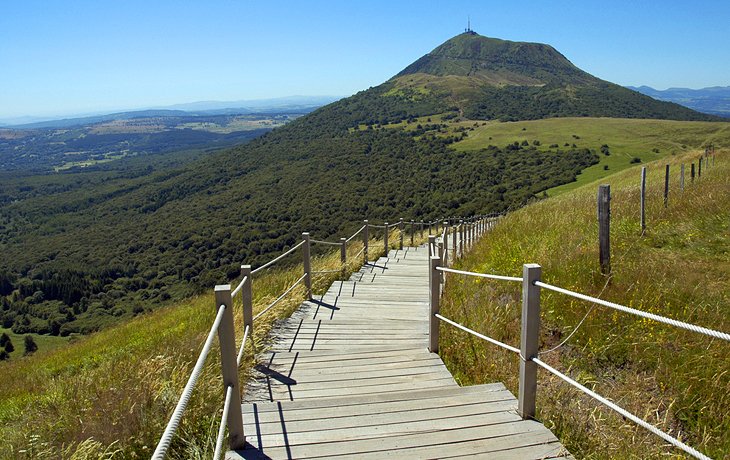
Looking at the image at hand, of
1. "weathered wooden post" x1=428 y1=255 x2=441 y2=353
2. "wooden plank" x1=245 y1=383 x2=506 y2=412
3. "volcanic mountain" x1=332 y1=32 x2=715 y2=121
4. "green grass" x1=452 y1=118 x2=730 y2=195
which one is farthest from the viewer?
"volcanic mountain" x1=332 y1=32 x2=715 y2=121

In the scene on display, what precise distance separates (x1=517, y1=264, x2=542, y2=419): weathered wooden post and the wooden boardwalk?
12 centimetres

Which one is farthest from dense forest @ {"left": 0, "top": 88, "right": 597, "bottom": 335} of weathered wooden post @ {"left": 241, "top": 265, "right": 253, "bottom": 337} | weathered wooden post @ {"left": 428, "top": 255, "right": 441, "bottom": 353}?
weathered wooden post @ {"left": 241, "top": 265, "right": 253, "bottom": 337}

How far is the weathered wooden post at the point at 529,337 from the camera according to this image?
3135mm

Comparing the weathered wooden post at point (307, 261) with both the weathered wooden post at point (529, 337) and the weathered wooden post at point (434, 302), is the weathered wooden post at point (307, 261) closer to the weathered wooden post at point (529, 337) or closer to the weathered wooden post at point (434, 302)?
the weathered wooden post at point (434, 302)

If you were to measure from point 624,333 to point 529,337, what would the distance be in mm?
1643

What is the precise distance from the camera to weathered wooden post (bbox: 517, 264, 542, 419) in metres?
3.13

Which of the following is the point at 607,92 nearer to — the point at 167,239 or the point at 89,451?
the point at 167,239

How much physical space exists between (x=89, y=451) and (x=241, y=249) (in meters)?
73.5

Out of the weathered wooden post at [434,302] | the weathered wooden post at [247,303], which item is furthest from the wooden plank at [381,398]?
the weathered wooden post at [247,303]

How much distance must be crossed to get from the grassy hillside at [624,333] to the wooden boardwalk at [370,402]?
0.35 meters

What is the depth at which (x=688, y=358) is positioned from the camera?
3615 mm

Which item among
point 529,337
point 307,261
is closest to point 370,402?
point 529,337

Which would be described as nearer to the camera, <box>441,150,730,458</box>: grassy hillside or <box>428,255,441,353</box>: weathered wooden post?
<box>441,150,730,458</box>: grassy hillside

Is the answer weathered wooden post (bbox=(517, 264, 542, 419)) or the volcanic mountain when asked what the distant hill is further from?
weathered wooden post (bbox=(517, 264, 542, 419))
